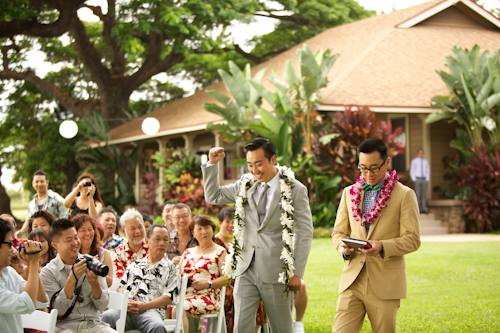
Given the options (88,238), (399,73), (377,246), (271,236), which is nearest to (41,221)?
(88,238)

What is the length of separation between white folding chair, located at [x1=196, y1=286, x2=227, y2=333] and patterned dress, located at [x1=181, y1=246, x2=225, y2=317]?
58mm

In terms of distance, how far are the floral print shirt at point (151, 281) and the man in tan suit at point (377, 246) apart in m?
1.89

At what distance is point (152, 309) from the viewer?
5531 millimetres

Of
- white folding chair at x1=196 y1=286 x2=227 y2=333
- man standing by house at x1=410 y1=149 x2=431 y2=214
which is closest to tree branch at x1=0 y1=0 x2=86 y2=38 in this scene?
man standing by house at x1=410 y1=149 x2=431 y2=214

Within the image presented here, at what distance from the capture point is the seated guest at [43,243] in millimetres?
5535

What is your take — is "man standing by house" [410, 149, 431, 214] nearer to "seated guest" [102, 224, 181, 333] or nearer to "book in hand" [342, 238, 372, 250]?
"seated guest" [102, 224, 181, 333]

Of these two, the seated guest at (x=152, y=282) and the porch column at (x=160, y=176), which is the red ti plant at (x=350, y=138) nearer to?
the porch column at (x=160, y=176)

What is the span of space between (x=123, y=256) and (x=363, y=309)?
301 centimetres

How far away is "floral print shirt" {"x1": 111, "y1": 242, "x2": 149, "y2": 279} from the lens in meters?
6.26

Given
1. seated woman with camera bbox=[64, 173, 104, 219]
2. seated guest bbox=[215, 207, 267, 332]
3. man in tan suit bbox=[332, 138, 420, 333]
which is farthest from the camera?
seated woman with camera bbox=[64, 173, 104, 219]

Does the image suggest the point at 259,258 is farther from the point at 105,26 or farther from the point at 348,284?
the point at 105,26

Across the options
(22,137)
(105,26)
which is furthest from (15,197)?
(105,26)

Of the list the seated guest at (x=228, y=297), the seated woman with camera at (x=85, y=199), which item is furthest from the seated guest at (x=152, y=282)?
the seated woman with camera at (x=85, y=199)

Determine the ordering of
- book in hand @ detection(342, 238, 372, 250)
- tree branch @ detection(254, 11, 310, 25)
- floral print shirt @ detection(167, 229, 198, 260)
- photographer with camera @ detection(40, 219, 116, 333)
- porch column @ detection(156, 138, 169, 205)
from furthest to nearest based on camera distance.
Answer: tree branch @ detection(254, 11, 310, 25)
porch column @ detection(156, 138, 169, 205)
floral print shirt @ detection(167, 229, 198, 260)
photographer with camera @ detection(40, 219, 116, 333)
book in hand @ detection(342, 238, 372, 250)
